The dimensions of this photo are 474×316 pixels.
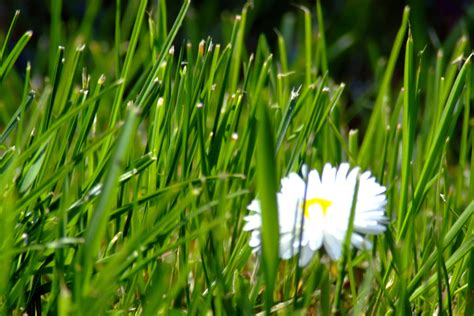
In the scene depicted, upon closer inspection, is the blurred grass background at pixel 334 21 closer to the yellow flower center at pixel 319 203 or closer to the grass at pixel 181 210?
the grass at pixel 181 210

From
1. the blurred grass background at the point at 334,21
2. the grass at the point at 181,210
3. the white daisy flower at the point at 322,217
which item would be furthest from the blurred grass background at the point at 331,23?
the white daisy flower at the point at 322,217

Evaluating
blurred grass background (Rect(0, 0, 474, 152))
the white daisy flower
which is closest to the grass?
the white daisy flower

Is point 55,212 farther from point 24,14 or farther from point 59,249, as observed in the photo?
point 24,14

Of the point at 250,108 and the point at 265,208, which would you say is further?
the point at 250,108

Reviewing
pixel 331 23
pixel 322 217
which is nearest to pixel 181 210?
pixel 322 217

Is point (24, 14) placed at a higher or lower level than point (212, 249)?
higher

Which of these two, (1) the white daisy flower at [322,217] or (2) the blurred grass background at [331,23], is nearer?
(1) the white daisy flower at [322,217]

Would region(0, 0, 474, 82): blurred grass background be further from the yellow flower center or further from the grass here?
the yellow flower center

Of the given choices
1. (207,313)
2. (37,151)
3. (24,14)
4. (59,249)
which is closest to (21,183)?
(37,151)
